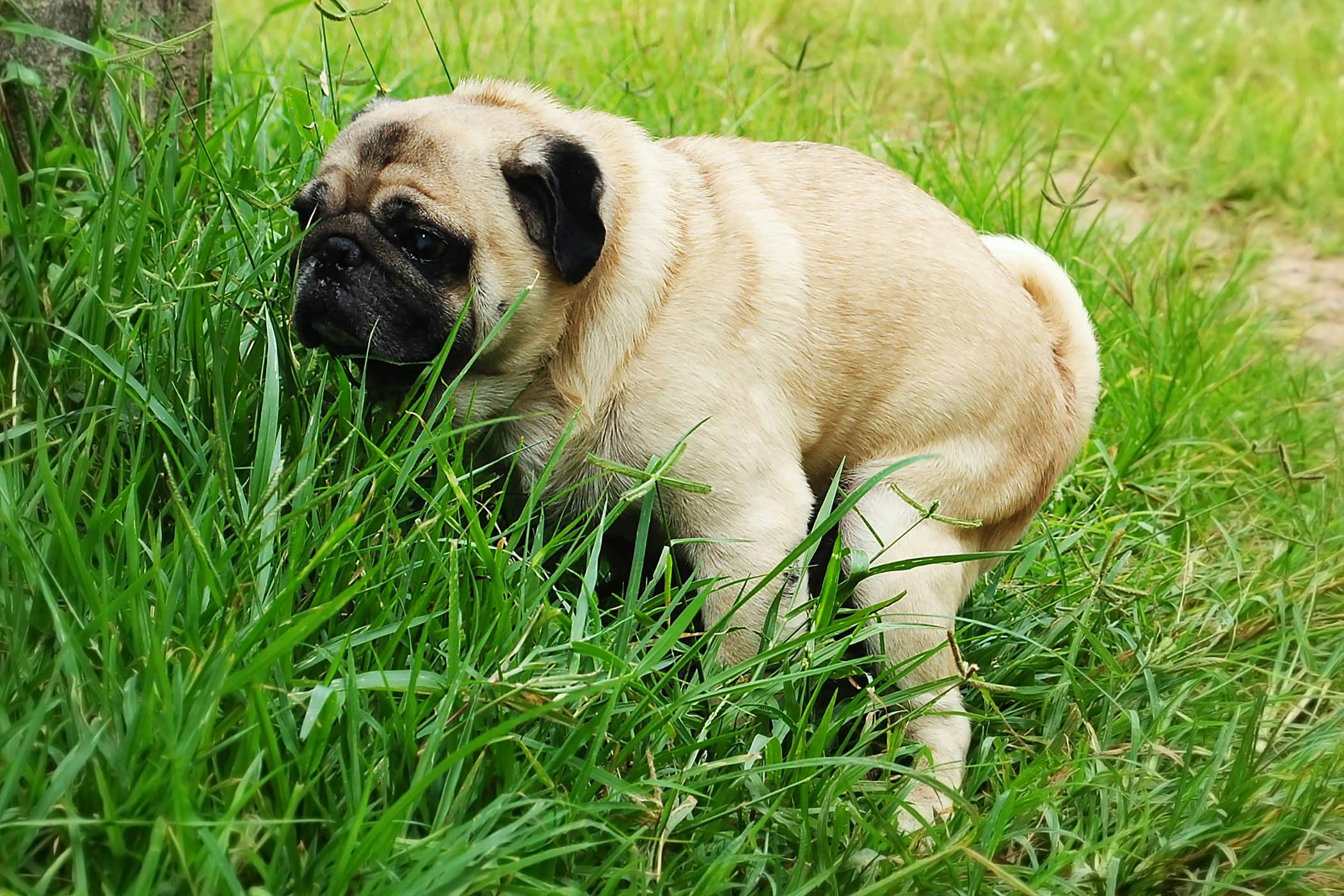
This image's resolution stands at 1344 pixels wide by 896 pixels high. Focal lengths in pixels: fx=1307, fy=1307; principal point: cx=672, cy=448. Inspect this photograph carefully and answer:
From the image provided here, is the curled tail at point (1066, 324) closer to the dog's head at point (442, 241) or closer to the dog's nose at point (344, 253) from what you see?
the dog's head at point (442, 241)

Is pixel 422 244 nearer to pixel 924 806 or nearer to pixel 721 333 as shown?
pixel 721 333

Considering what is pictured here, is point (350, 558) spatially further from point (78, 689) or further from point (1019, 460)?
point (1019, 460)

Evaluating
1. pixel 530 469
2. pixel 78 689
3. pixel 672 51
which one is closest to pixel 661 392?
pixel 530 469

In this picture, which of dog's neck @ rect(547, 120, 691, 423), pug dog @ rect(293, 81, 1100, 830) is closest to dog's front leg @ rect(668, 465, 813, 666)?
pug dog @ rect(293, 81, 1100, 830)

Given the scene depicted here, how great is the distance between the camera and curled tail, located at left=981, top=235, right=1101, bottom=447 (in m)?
4.19

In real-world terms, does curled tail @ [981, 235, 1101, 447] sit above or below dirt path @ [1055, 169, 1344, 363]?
above

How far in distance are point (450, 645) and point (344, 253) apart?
3.81 ft

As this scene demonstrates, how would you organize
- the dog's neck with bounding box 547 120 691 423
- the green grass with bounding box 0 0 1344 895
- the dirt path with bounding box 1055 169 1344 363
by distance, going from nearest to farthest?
the green grass with bounding box 0 0 1344 895 < the dog's neck with bounding box 547 120 691 423 < the dirt path with bounding box 1055 169 1344 363

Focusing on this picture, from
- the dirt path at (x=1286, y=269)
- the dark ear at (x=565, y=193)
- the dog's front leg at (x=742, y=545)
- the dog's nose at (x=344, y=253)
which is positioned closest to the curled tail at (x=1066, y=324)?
the dog's front leg at (x=742, y=545)

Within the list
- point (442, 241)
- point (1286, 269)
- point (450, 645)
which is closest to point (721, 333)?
point (442, 241)

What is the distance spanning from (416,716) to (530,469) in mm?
1081

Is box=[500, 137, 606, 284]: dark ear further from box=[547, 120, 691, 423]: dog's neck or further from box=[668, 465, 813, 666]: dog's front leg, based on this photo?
box=[668, 465, 813, 666]: dog's front leg

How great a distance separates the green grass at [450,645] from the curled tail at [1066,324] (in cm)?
53

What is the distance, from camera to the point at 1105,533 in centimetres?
456
